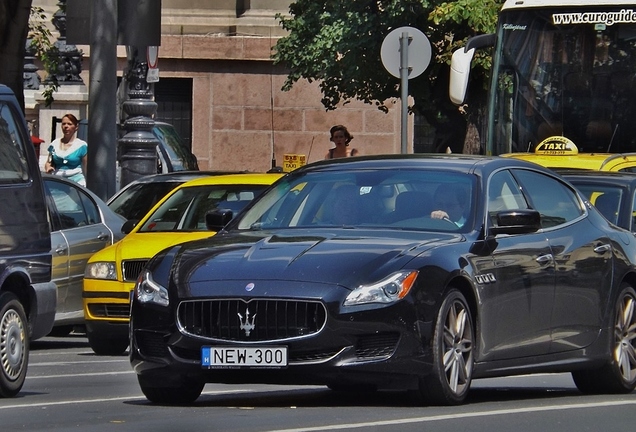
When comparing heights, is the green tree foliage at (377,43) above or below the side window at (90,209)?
above

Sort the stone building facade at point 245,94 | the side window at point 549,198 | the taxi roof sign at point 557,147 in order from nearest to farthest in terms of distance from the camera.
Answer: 1. the side window at point 549,198
2. the taxi roof sign at point 557,147
3. the stone building facade at point 245,94

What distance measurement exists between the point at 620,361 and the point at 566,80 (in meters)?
9.36

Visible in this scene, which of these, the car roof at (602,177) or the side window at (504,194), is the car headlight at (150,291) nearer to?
the side window at (504,194)

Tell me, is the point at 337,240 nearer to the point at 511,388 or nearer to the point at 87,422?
the point at 87,422

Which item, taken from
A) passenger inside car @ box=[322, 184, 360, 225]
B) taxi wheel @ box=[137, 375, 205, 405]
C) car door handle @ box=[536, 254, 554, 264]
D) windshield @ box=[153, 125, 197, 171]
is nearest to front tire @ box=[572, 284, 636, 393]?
car door handle @ box=[536, 254, 554, 264]

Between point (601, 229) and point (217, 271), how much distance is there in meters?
3.04

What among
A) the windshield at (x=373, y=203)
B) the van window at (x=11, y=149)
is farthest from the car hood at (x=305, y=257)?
the van window at (x=11, y=149)

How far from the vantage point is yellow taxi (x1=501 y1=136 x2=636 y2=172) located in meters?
18.9

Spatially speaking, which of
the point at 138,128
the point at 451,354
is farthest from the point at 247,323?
the point at 138,128

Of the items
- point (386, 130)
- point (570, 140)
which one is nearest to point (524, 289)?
point (570, 140)

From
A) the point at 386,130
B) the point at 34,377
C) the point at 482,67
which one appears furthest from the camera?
the point at 386,130

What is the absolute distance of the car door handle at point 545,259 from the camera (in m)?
11.4

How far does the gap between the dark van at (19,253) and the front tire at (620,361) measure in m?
3.35

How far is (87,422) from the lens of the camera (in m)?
9.76
